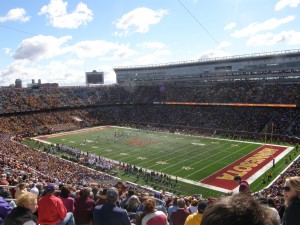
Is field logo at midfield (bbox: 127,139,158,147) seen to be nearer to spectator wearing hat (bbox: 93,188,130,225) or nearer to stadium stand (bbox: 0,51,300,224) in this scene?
stadium stand (bbox: 0,51,300,224)

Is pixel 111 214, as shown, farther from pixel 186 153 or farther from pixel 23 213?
pixel 186 153

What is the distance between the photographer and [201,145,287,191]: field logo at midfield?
2638 centimetres

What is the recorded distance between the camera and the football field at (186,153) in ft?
93.5

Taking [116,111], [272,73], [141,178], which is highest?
[272,73]

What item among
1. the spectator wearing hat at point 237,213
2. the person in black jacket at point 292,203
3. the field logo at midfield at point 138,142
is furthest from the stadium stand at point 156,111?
the spectator wearing hat at point 237,213

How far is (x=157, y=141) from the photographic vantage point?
43.3 m

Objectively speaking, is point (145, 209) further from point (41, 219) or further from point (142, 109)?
point (142, 109)

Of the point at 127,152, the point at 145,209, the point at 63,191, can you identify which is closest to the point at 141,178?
the point at 127,152

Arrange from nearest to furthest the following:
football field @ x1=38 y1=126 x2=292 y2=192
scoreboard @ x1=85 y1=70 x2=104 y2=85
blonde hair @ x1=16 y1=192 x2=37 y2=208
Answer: blonde hair @ x1=16 y1=192 x2=37 y2=208, football field @ x1=38 y1=126 x2=292 y2=192, scoreboard @ x1=85 y1=70 x2=104 y2=85

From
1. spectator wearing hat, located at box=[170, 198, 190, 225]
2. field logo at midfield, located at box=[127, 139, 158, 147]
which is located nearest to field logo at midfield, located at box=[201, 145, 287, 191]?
field logo at midfield, located at box=[127, 139, 158, 147]

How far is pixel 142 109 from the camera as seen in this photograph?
2603 inches

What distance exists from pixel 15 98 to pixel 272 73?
162ft

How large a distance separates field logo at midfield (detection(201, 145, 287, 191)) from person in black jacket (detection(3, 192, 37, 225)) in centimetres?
2290

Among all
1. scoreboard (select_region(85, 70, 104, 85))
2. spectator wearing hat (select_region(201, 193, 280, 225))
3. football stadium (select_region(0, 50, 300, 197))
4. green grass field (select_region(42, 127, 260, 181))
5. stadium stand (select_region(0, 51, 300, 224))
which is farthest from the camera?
scoreboard (select_region(85, 70, 104, 85))
